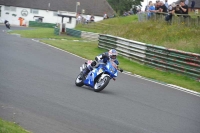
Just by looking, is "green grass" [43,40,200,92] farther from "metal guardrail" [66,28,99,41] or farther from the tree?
the tree

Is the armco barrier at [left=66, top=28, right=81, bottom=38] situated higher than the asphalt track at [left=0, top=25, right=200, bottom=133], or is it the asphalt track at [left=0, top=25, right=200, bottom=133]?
the asphalt track at [left=0, top=25, right=200, bottom=133]

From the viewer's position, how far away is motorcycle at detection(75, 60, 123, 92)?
1407 cm

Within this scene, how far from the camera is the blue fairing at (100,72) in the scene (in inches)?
555

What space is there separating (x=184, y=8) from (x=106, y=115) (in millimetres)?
16259

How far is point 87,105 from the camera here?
1144cm

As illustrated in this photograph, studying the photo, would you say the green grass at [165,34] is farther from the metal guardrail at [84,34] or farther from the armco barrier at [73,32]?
the armco barrier at [73,32]

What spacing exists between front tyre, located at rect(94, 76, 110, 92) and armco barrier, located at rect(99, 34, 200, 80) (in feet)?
22.4

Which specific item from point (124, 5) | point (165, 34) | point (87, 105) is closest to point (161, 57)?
point (165, 34)

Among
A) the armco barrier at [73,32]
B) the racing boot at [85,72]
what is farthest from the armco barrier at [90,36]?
the racing boot at [85,72]

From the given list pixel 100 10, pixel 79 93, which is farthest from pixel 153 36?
pixel 100 10

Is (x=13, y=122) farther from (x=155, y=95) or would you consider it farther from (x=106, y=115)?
(x=155, y=95)

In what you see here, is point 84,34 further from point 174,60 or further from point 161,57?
point 174,60

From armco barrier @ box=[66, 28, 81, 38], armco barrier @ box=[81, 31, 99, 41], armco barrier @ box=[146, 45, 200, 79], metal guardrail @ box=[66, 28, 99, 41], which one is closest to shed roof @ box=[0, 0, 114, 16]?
armco barrier @ box=[66, 28, 81, 38]

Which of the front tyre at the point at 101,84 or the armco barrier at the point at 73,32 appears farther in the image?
the armco barrier at the point at 73,32
